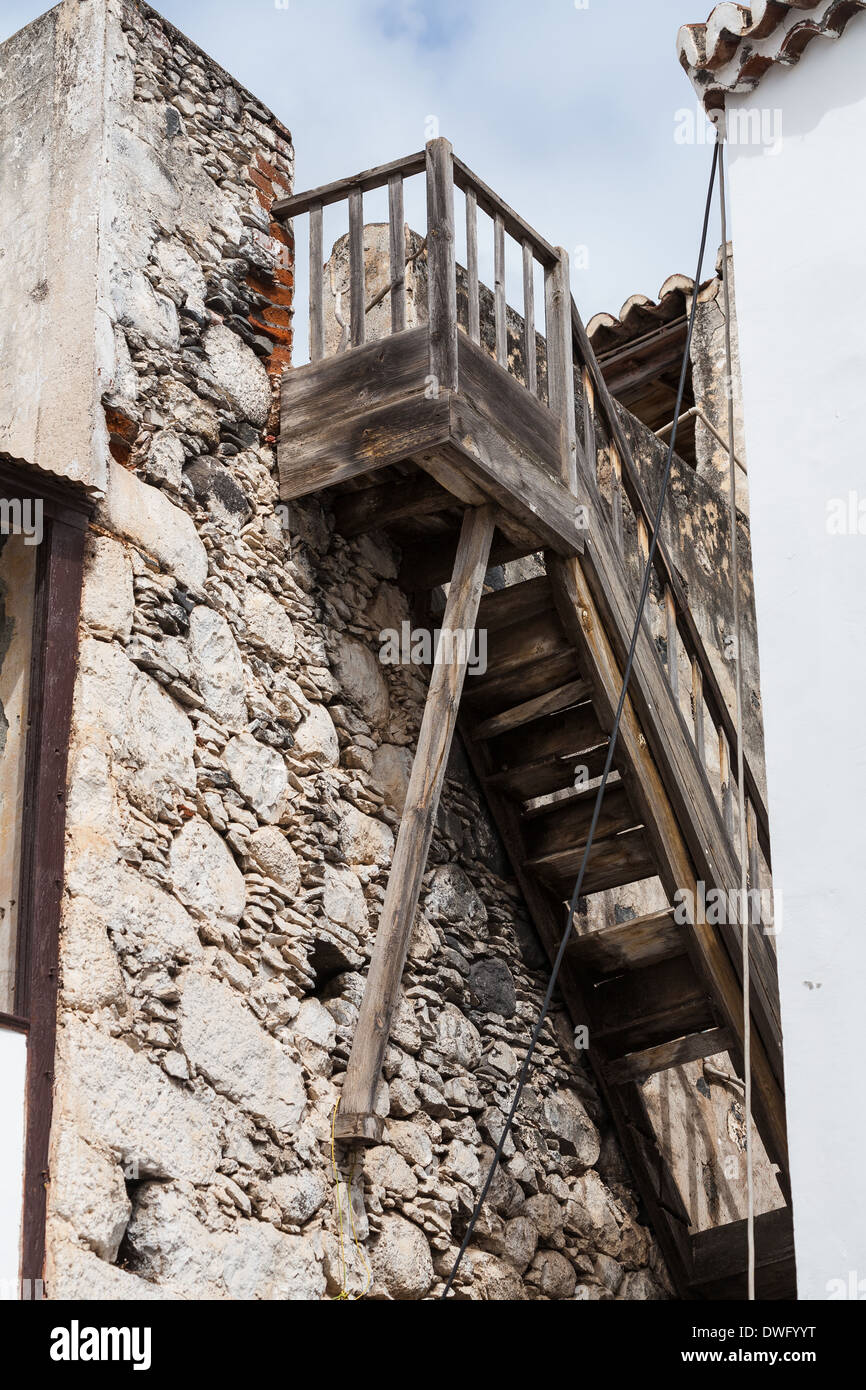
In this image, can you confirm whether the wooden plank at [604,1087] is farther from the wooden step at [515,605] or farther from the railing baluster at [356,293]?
the railing baluster at [356,293]

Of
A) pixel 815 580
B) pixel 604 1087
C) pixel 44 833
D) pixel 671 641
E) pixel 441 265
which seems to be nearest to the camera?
pixel 815 580

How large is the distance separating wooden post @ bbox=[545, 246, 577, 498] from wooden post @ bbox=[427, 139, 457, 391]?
0.72 m

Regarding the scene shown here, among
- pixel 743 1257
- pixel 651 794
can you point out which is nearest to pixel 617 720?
pixel 651 794

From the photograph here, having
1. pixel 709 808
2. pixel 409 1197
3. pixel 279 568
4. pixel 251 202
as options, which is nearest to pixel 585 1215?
pixel 409 1197

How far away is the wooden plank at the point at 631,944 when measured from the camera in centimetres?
702

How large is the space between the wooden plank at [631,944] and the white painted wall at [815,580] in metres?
2.49

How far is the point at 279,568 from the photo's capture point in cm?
639

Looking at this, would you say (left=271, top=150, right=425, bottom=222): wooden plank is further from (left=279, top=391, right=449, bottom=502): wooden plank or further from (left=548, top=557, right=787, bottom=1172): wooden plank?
(left=548, top=557, right=787, bottom=1172): wooden plank

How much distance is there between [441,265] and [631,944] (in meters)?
2.79

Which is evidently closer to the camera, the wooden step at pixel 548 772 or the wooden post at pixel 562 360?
the wooden post at pixel 562 360

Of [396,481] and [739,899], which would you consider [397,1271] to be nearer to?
[739,899]

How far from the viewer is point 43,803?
5164mm

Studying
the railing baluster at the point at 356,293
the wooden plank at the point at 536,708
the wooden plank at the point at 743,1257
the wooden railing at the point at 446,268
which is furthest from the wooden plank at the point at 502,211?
the wooden plank at the point at 743,1257

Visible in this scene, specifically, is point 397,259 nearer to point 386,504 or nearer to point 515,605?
point 386,504
